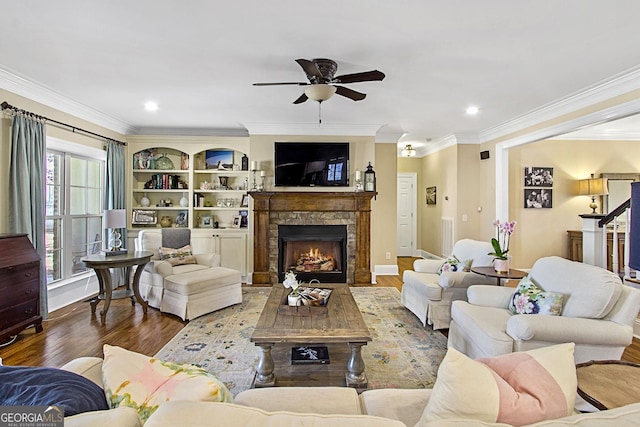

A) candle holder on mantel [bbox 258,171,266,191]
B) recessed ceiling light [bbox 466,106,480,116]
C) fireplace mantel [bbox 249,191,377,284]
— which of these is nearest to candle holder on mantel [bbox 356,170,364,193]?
fireplace mantel [bbox 249,191,377,284]

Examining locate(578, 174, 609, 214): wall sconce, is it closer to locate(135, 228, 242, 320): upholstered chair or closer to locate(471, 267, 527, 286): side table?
locate(471, 267, 527, 286): side table

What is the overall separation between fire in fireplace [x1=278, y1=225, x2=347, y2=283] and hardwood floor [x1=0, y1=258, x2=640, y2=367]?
2.10m

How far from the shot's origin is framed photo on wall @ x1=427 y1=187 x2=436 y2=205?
25.2 ft

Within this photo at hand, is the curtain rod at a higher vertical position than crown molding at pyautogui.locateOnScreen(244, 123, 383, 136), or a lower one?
lower

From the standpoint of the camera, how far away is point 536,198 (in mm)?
6109

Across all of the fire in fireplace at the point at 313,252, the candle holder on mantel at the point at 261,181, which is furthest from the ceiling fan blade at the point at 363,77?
the fire in fireplace at the point at 313,252

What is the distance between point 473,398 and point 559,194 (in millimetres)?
6545

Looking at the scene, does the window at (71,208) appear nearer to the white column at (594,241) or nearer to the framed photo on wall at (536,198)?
the white column at (594,241)

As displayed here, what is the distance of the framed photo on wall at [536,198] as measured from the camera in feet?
20.0

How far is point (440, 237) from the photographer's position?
291 inches

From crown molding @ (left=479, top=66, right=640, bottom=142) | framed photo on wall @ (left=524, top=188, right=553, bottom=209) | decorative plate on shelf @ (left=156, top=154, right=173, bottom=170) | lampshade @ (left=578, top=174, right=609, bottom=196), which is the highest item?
crown molding @ (left=479, top=66, right=640, bottom=142)

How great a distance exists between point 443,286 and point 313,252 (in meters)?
2.64

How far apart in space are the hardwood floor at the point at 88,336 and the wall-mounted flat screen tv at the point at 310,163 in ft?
8.86

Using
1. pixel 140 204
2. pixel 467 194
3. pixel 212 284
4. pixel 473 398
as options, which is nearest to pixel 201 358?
pixel 212 284
